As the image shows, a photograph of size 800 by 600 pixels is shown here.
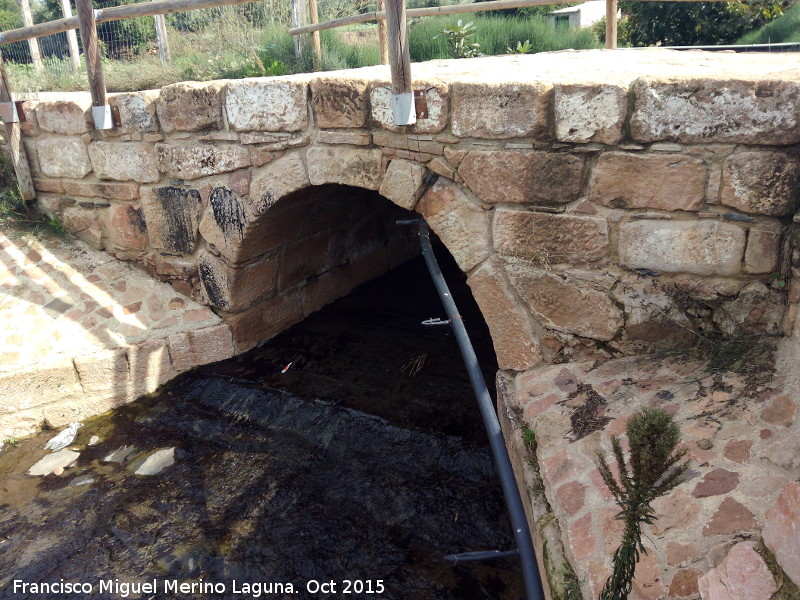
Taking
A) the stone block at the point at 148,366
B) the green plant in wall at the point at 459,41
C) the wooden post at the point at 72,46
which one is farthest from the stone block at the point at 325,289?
the wooden post at the point at 72,46

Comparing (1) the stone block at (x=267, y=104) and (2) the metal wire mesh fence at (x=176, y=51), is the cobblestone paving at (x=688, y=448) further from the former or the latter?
(2) the metal wire mesh fence at (x=176, y=51)

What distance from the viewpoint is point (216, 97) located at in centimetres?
410

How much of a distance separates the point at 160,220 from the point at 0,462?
1.91 meters

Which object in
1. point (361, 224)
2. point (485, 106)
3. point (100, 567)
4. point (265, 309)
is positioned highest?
point (485, 106)

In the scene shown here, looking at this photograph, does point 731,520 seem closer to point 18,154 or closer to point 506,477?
point 506,477

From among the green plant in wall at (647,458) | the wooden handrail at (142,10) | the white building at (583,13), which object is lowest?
the green plant in wall at (647,458)

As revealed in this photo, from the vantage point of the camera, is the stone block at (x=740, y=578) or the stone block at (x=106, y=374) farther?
the stone block at (x=106, y=374)

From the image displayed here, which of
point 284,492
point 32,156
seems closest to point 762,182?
point 284,492

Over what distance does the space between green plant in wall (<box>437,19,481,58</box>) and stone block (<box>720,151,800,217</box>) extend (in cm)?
532

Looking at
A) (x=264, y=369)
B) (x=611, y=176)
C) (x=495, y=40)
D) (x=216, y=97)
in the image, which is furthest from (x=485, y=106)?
(x=495, y=40)

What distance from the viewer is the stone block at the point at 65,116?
15.6ft

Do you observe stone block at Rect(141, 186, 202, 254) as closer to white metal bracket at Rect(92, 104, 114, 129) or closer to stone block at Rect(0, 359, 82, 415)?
white metal bracket at Rect(92, 104, 114, 129)

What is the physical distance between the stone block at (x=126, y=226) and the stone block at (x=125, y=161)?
0.24 meters

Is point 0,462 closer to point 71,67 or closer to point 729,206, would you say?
point 729,206
